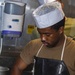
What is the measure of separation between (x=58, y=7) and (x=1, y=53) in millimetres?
815

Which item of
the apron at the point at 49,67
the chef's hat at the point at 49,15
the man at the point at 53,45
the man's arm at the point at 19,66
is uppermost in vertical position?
the chef's hat at the point at 49,15

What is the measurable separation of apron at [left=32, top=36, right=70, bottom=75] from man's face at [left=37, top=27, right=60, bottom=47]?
73mm

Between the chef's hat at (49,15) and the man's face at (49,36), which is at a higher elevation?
the chef's hat at (49,15)

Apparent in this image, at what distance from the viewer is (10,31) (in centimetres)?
189

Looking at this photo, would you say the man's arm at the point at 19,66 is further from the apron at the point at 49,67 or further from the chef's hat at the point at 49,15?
the chef's hat at the point at 49,15

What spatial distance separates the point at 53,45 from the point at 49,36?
0.25ft

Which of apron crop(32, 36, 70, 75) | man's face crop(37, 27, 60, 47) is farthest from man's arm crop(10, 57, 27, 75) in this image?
man's face crop(37, 27, 60, 47)

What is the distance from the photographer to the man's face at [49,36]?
1275mm

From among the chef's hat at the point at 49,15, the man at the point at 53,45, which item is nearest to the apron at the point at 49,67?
the man at the point at 53,45

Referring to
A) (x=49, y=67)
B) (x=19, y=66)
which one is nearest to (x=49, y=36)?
(x=49, y=67)

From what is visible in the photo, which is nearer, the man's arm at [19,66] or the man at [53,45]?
the man at [53,45]

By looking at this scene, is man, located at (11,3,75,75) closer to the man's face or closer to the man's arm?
the man's face

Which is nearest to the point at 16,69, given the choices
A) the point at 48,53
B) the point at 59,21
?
the point at 48,53

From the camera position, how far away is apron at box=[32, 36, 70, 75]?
1.30 m
